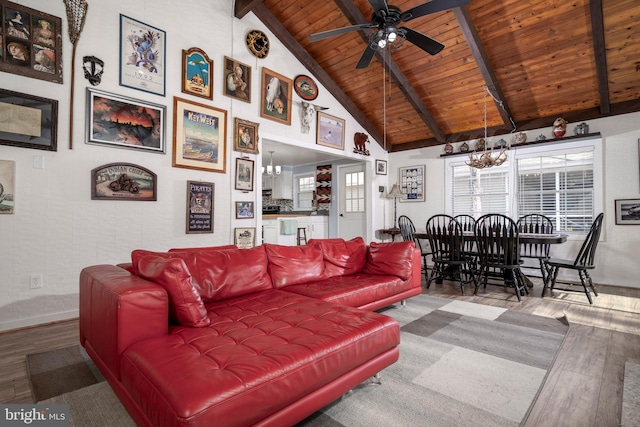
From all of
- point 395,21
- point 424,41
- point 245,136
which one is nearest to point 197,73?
point 245,136

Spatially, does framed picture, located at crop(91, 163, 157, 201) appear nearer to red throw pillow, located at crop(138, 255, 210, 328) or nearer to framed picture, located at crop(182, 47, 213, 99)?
framed picture, located at crop(182, 47, 213, 99)

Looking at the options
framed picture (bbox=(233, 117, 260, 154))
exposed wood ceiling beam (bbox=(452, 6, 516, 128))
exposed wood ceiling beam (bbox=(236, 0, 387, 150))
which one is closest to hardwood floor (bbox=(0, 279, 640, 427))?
framed picture (bbox=(233, 117, 260, 154))

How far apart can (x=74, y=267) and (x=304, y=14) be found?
445cm

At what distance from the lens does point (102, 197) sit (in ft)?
10.9

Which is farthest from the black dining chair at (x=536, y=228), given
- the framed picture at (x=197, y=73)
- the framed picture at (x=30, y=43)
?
the framed picture at (x=30, y=43)

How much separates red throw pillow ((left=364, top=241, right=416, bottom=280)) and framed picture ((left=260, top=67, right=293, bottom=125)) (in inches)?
108

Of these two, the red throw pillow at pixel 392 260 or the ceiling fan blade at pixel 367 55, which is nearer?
the red throw pillow at pixel 392 260

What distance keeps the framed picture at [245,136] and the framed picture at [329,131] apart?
137 centimetres

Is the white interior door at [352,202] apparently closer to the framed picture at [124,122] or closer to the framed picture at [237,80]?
the framed picture at [237,80]

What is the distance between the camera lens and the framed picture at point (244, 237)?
177 inches

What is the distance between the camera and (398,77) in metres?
5.32

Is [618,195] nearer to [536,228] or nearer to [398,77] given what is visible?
[536,228]

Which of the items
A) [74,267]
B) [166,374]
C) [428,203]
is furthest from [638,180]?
[74,267]

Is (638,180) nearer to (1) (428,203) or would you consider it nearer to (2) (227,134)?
(1) (428,203)
